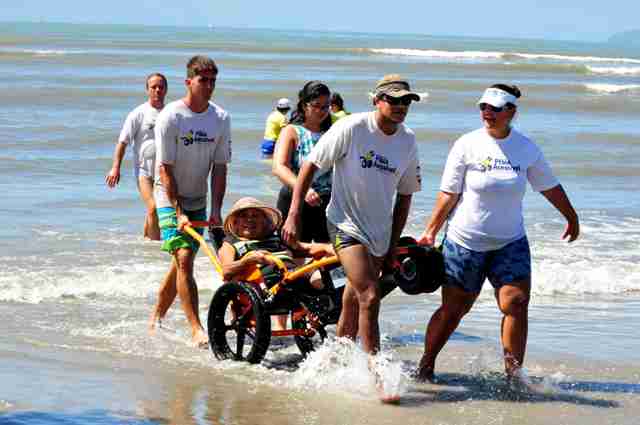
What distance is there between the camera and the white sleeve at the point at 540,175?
6.38m

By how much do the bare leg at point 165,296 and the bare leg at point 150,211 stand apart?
1.25ft

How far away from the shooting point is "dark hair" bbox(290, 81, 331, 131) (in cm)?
718

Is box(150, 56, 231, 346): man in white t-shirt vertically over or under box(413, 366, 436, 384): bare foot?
over

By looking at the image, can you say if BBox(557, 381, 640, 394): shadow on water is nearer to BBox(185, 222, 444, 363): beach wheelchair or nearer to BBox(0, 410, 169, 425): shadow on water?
BBox(185, 222, 444, 363): beach wheelchair

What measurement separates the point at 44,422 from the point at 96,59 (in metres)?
54.6

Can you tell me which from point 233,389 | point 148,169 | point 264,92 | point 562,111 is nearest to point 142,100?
point 264,92

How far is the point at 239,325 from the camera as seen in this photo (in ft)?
22.6

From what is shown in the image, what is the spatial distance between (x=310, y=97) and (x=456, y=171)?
4.12ft

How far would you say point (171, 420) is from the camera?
571 cm

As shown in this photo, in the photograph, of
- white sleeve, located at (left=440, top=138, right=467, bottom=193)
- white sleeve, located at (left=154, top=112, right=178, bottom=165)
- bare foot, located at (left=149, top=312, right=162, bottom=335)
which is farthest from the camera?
bare foot, located at (left=149, top=312, right=162, bottom=335)

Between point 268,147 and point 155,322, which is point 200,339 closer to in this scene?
point 155,322

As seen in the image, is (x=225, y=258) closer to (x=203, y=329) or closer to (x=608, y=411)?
(x=203, y=329)

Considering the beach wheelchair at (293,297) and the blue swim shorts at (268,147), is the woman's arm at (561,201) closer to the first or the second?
the beach wheelchair at (293,297)

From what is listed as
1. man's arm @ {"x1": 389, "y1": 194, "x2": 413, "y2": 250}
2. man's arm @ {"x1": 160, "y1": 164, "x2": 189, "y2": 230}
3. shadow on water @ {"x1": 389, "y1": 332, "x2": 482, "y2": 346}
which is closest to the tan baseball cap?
man's arm @ {"x1": 389, "y1": 194, "x2": 413, "y2": 250}
